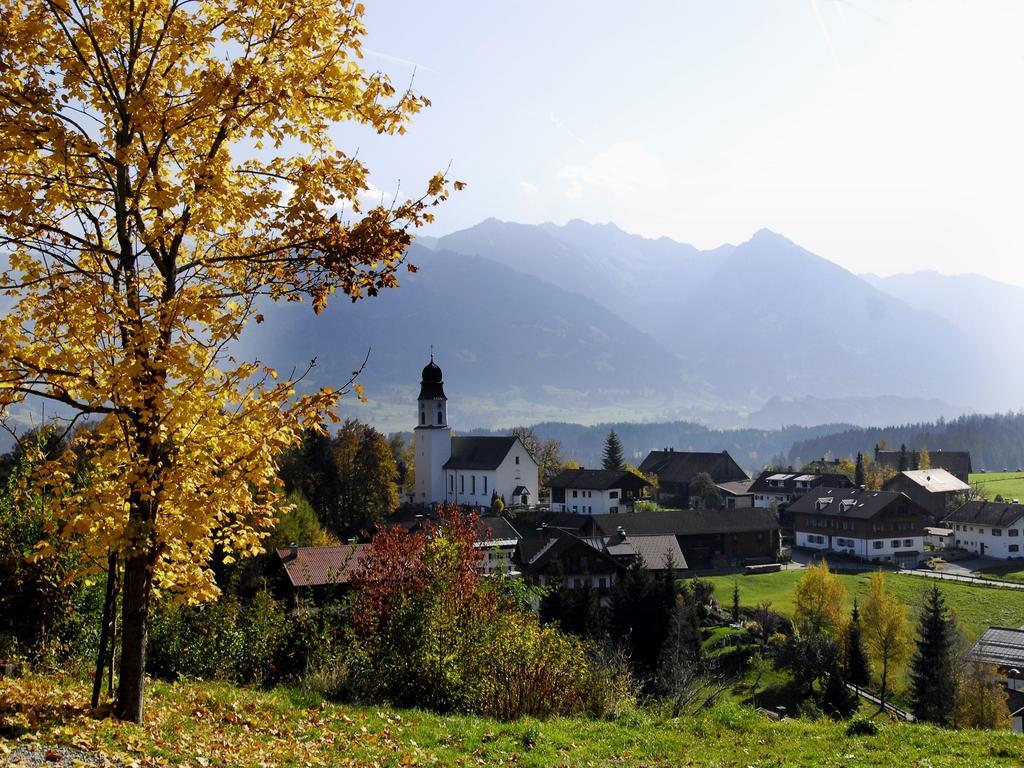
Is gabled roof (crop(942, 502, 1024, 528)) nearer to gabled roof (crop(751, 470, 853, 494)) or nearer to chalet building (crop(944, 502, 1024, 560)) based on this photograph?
chalet building (crop(944, 502, 1024, 560))

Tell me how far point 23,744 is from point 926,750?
10.7 metres

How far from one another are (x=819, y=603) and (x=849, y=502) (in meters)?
37.1

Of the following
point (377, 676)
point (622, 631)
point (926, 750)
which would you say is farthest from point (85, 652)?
point (622, 631)

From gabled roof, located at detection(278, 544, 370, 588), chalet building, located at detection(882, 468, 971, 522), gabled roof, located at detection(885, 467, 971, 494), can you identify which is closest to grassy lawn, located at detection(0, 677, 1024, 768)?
gabled roof, located at detection(278, 544, 370, 588)

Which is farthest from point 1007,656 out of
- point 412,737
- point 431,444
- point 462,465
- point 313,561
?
point 431,444

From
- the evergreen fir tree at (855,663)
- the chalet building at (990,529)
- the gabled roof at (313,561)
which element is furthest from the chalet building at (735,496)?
the gabled roof at (313,561)

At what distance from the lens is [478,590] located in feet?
52.0

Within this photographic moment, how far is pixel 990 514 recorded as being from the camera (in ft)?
277

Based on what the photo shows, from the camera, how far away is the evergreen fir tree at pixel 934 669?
37.2 meters

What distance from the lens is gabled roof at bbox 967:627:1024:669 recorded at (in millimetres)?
40656

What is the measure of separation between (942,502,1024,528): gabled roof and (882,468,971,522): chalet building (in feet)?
49.7

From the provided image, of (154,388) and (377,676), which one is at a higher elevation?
(154,388)

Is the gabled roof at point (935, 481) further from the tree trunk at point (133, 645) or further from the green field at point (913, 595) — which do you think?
the tree trunk at point (133, 645)

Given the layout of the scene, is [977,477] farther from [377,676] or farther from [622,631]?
[377,676]
